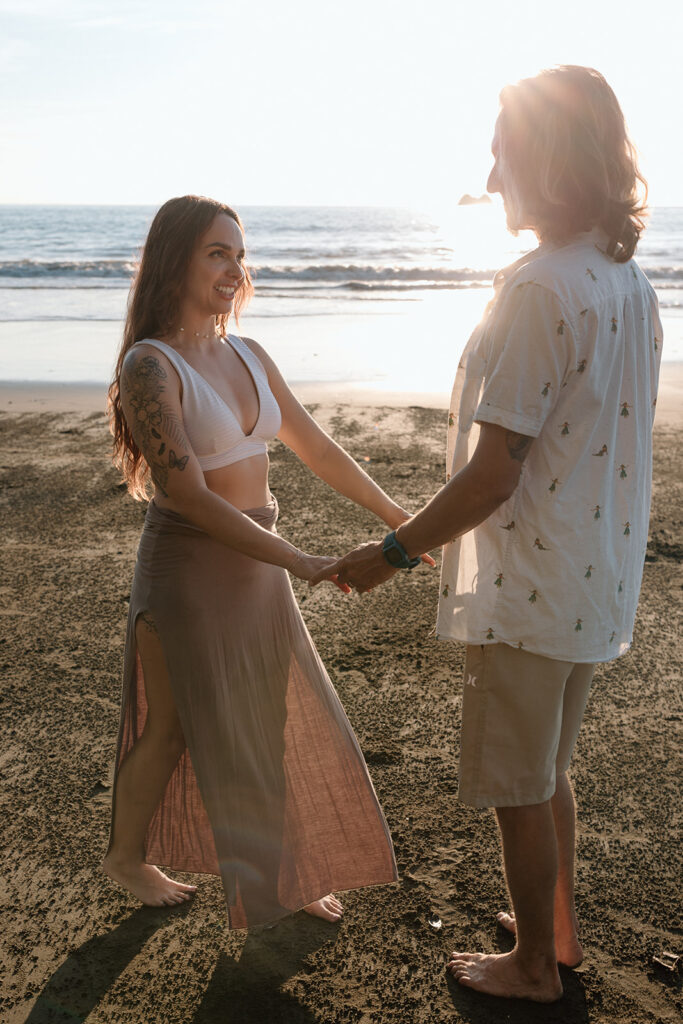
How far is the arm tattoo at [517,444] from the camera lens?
1774mm

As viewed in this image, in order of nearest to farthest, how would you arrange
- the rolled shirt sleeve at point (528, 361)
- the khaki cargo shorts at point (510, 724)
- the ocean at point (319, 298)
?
the rolled shirt sleeve at point (528, 361) < the khaki cargo shorts at point (510, 724) < the ocean at point (319, 298)

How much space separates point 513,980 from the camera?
2182 millimetres

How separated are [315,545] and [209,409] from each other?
284 cm

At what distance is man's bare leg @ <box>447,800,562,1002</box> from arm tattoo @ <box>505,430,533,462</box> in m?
0.81

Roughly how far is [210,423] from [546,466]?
2.78ft

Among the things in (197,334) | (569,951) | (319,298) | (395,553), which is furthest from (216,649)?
(319,298)

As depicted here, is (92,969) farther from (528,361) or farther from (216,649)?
(528,361)

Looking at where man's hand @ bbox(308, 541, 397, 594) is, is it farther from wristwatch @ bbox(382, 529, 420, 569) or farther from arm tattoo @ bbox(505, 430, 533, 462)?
arm tattoo @ bbox(505, 430, 533, 462)

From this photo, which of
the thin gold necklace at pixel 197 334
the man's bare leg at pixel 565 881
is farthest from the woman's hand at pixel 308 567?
the man's bare leg at pixel 565 881

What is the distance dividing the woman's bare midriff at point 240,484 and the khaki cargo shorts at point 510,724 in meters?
0.73

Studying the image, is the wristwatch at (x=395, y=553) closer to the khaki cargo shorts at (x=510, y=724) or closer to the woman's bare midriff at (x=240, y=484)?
the khaki cargo shorts at (x=510, y=724)

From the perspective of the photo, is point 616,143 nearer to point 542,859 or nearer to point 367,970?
point 542,859

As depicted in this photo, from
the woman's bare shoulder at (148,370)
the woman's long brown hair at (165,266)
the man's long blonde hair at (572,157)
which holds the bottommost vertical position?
the woman's bare shoulder at (148,370)

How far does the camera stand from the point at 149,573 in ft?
7.52
